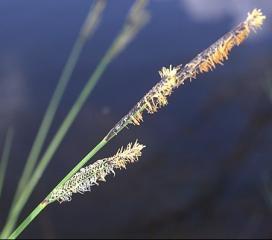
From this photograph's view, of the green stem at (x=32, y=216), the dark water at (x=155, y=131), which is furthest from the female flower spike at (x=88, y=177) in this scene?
the dark water at (x=155, y=131)

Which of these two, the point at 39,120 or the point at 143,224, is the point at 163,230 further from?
the point at 39,120

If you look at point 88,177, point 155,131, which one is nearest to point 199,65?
point 88,177

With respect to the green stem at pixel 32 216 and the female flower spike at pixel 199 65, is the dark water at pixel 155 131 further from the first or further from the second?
the female flower spike at pixel 199 65

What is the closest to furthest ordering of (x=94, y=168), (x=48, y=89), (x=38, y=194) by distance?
(x=94, y=168)
(x=38, y=194)
(x=48, y=89)

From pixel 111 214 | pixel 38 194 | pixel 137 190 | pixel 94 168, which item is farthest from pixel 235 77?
pixel 94 168

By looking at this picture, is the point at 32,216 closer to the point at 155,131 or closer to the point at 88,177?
the point at 88,177

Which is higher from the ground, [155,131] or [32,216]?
[155,131]
